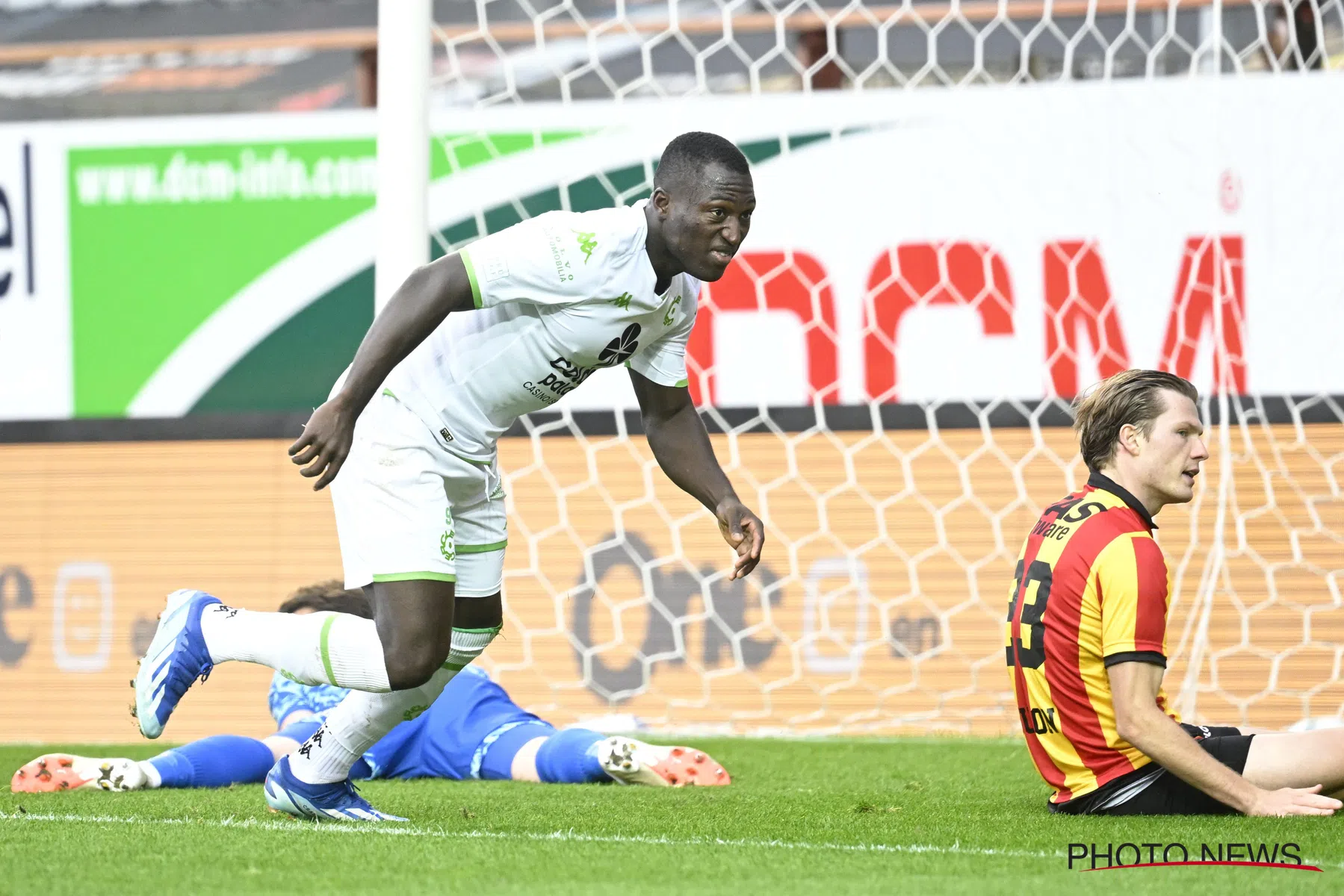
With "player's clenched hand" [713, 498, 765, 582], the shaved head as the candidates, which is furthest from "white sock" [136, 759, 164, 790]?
the shaved head

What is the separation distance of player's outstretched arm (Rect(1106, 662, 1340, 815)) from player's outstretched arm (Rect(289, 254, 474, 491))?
61.5 inches

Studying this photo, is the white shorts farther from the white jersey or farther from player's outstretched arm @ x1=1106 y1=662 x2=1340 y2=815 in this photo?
player's outstretched arm @ x1=1106 y1=662 x2=1340 y2=815

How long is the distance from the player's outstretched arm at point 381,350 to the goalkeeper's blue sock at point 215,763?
1418mm

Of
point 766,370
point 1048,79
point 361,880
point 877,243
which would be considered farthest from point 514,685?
point 361,880

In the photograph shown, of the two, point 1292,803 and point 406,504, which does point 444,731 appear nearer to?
point 406,504

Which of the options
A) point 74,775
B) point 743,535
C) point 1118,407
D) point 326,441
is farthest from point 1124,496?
point 74,775

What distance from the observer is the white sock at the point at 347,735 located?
347 centimetres

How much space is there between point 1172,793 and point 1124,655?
37 centimetres

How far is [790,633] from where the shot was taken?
272 inches

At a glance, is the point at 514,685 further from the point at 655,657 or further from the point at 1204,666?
the point at 1204,666

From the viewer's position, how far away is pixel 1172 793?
3414 millimetres

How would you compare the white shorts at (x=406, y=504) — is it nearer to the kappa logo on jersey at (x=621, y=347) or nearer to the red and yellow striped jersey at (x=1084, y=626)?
the kappa logo on jersey at (x=621, y=347)

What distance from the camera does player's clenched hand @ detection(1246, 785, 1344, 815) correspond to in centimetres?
324

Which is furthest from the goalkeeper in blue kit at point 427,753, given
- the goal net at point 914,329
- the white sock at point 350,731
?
the goal net at point 914,329
